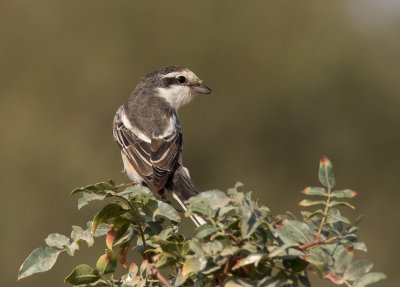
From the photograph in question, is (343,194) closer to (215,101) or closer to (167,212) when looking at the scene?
(167,212)

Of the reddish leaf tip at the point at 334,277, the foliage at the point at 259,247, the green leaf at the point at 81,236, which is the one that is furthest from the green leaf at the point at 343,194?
the green leaf at the point at 81,236

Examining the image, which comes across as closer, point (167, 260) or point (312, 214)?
point (312, 214)

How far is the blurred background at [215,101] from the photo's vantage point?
14.9m

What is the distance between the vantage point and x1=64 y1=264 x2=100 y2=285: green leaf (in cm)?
306

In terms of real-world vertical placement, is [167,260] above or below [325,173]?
below

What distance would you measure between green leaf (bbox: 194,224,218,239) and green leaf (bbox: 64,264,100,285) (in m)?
0.60

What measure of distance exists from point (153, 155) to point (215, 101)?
388 inches

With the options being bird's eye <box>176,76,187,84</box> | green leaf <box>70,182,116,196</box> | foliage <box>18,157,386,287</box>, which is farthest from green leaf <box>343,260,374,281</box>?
bird's eye <box>176,76,187,84</box>

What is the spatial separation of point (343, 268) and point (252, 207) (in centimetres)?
36

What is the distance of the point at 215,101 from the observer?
15867mm

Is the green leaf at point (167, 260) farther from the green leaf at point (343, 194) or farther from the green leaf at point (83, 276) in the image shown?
the green leaf at point (343, 194)

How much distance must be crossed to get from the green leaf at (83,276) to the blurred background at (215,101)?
34.3 ft

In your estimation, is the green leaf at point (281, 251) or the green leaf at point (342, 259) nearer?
the green leaf at point (281, 251)

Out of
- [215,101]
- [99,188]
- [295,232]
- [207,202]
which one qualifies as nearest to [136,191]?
[99,188]
